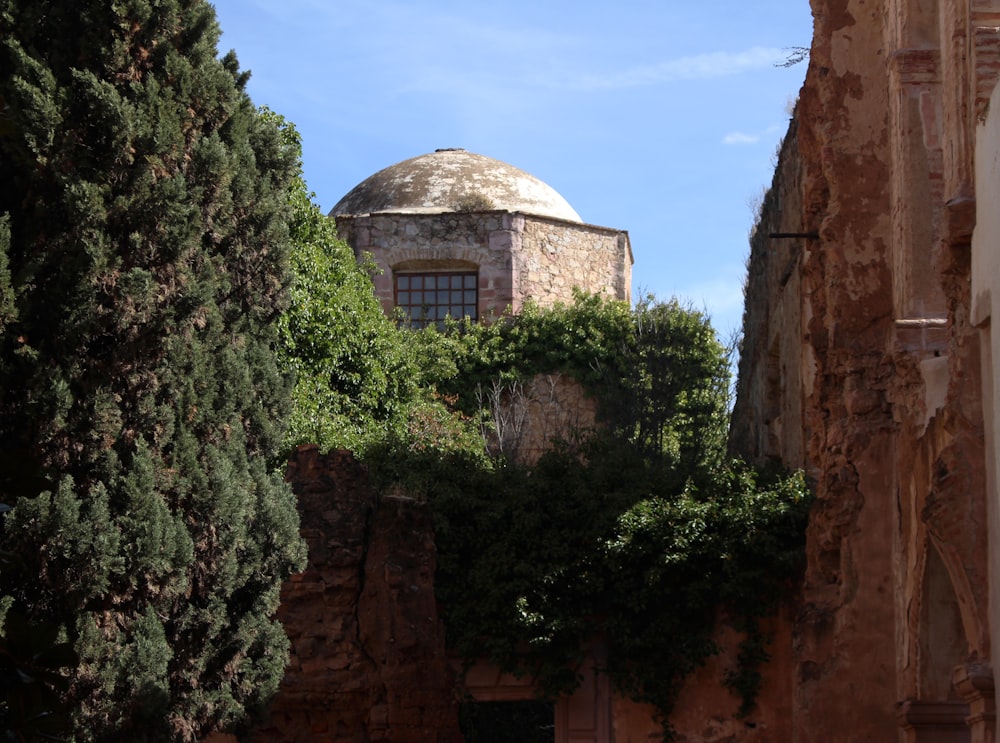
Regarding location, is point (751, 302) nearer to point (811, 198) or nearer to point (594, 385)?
point (594, 385)

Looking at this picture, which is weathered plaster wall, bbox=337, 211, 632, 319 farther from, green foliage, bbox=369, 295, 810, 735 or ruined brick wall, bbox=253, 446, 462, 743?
ruined brick wall, bbox=253, 446, 462, 743

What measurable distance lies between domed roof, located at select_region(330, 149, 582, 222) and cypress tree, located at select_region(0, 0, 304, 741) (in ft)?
41.5

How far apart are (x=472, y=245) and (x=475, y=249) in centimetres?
8

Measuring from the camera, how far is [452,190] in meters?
23.7

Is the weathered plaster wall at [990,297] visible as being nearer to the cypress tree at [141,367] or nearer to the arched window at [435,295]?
the cypress tree at [141,367]

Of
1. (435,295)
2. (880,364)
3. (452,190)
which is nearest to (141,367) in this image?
(880,364)

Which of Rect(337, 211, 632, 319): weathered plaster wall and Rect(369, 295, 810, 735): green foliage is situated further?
Rect(337, 211, 632, 319): weathered plaster wall

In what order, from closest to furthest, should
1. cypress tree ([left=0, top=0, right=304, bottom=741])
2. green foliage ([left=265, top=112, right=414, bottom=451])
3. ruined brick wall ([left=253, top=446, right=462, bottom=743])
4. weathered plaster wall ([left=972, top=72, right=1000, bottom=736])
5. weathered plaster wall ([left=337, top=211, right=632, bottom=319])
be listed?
weathered plaster wall ([left=972, top=72, right=1000, bottom=736])
cypress tree ([left=0, top=0, right=304, bottom=741])
ruined brick wall ([left=253, top=446, right=462, bottom=743])
green foliage ([left=265, top=112, right=414, bottom=451])
weathered plaster wall ([left=337, top=211, right=632, bottom=319])

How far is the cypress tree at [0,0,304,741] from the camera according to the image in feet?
29.5

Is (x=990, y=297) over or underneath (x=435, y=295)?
underneath

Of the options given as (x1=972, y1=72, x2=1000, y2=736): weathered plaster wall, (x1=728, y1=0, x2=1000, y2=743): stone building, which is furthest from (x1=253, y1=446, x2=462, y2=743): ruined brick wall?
(x1=972, y1=72, x2=1000, y2=736): weathered plaster wall

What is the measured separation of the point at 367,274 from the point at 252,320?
9784 mm

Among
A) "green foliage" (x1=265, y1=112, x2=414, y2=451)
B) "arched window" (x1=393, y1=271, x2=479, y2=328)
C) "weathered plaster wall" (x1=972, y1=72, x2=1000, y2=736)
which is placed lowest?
"weathered plaster wall" (x1=972, y1=72, x2=1000, y2=736)

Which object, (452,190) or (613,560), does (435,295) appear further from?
(613,560)
